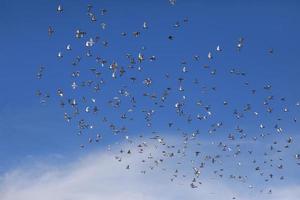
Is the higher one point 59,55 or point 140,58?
point 140,58

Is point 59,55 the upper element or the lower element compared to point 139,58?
lower

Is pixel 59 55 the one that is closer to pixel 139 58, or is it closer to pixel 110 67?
pixel 110 67

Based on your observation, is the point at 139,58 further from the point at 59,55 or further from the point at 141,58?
the point at 59,55

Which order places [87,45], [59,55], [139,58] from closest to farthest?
[59,55] → [87,45] → [139,58]

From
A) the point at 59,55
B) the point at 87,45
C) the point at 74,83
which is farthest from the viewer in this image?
the point at 74,83

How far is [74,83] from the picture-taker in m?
35.4

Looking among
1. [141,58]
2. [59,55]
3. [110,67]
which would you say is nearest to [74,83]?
[110,67]

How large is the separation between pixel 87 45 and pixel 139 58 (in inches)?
325

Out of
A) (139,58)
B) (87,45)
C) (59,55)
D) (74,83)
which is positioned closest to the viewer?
(59,55)

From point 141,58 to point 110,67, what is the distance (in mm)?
5541

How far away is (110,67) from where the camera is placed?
30.9 meters

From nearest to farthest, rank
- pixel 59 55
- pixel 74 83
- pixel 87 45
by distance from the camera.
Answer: pixel 59 55
pixel 87 45
pixel 74 83

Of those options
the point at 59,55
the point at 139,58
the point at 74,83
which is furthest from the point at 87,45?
the point at 74,83

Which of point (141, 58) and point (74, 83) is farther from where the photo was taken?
point (74, 83)
